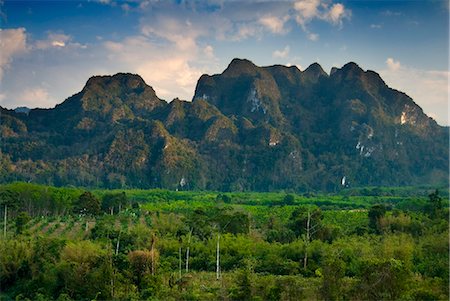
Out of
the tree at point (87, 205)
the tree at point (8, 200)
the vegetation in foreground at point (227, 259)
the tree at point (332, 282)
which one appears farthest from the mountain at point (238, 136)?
the tree at point (332, 282)

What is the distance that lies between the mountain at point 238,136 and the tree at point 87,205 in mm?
38371

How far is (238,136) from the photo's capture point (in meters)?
93.8

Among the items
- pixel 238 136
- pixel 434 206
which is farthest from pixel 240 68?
pixel 434 206

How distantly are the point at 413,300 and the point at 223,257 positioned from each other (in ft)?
34.9

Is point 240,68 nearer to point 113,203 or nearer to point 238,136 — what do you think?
point 238,136

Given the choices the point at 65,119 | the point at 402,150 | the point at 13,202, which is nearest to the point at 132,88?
the point at 65,119

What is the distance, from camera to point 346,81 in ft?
349

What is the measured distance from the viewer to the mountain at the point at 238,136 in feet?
270

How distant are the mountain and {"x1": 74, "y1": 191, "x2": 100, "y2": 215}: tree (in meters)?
38.4

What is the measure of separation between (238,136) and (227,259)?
71893 millimetres

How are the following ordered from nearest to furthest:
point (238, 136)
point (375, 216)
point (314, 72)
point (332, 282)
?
point (332, 282) → point (375, 216) → point (238, 136) → point (314, 72)

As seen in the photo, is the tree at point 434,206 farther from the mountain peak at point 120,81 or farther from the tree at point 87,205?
the mountain peak at point 120,81

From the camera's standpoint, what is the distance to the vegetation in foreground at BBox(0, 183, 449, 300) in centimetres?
1447

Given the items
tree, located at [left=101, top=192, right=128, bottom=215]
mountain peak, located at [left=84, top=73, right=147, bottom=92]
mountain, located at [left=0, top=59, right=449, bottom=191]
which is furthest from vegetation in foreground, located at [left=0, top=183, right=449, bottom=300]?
mountain peak, located at [left=84, top=73, right=147, bottom=92]
